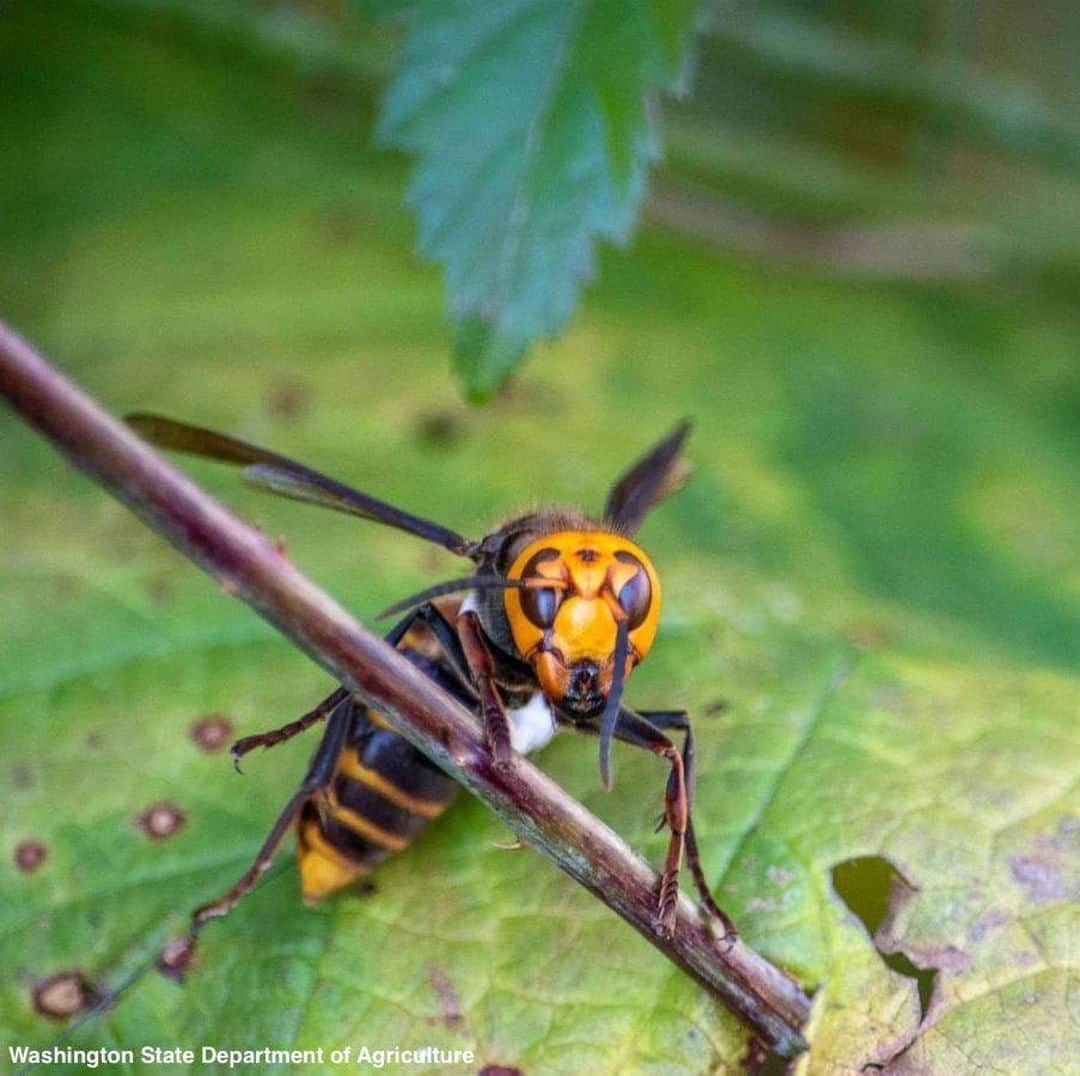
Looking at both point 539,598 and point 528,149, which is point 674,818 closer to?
point 539,598

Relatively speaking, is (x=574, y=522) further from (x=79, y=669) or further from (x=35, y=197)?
(x=35, y=197)

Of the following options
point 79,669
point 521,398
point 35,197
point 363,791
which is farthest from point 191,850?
point 35,197

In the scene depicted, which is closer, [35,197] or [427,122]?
[427,122]

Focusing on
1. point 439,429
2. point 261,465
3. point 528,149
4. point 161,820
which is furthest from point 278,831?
point 439,429

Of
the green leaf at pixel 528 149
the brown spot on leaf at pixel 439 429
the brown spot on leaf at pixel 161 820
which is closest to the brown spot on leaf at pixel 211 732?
the brown spot on leaf at pixel 161 820

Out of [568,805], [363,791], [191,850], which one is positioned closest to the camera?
[568,805]

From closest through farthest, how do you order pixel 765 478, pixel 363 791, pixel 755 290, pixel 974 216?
pixel 363 791, pixel 765 478, pixel 755 290, pixel 974 216

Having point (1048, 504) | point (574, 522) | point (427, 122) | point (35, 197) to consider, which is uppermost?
point (427, 122)
